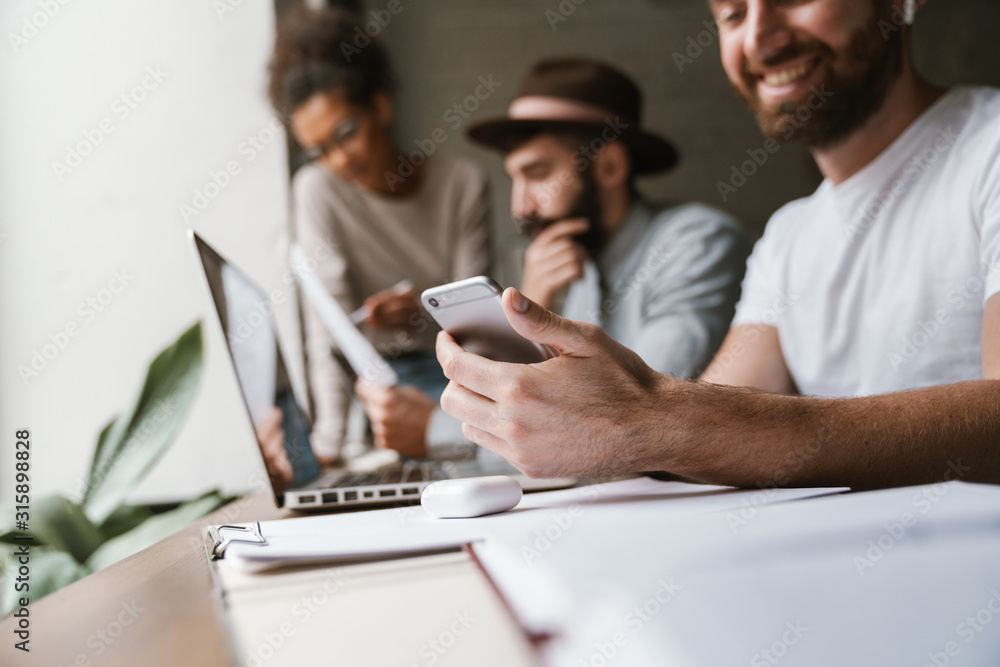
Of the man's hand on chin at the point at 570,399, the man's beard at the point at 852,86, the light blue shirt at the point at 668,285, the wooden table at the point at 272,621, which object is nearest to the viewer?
the wooden table at the point at 272,621

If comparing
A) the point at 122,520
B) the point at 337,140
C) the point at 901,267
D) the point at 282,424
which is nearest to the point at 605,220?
the point at 337,140

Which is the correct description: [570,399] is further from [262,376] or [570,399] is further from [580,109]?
[580,109]

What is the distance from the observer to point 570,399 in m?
0.41

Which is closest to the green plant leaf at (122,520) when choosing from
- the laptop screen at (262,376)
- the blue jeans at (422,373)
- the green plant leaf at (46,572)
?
the green plant leaf at (46,572)

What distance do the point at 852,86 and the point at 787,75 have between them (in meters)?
0.09

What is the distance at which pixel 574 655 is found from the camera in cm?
20

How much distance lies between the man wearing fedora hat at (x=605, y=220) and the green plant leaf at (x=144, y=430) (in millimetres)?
757

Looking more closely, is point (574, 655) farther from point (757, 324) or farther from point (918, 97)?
point (918, 97)

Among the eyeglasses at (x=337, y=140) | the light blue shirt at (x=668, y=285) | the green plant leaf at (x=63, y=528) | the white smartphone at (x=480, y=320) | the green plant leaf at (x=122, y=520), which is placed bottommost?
the light blue shirt at (x=668, y=285)

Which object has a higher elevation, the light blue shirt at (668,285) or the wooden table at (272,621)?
the wooden table at (272,621)

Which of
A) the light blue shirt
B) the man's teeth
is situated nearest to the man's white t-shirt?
the man's teeth

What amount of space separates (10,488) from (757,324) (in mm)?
1419

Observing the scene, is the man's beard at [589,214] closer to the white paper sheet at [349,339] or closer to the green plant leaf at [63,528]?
the white paper sheet at [349,339]

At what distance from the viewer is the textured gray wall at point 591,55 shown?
1601 mm
